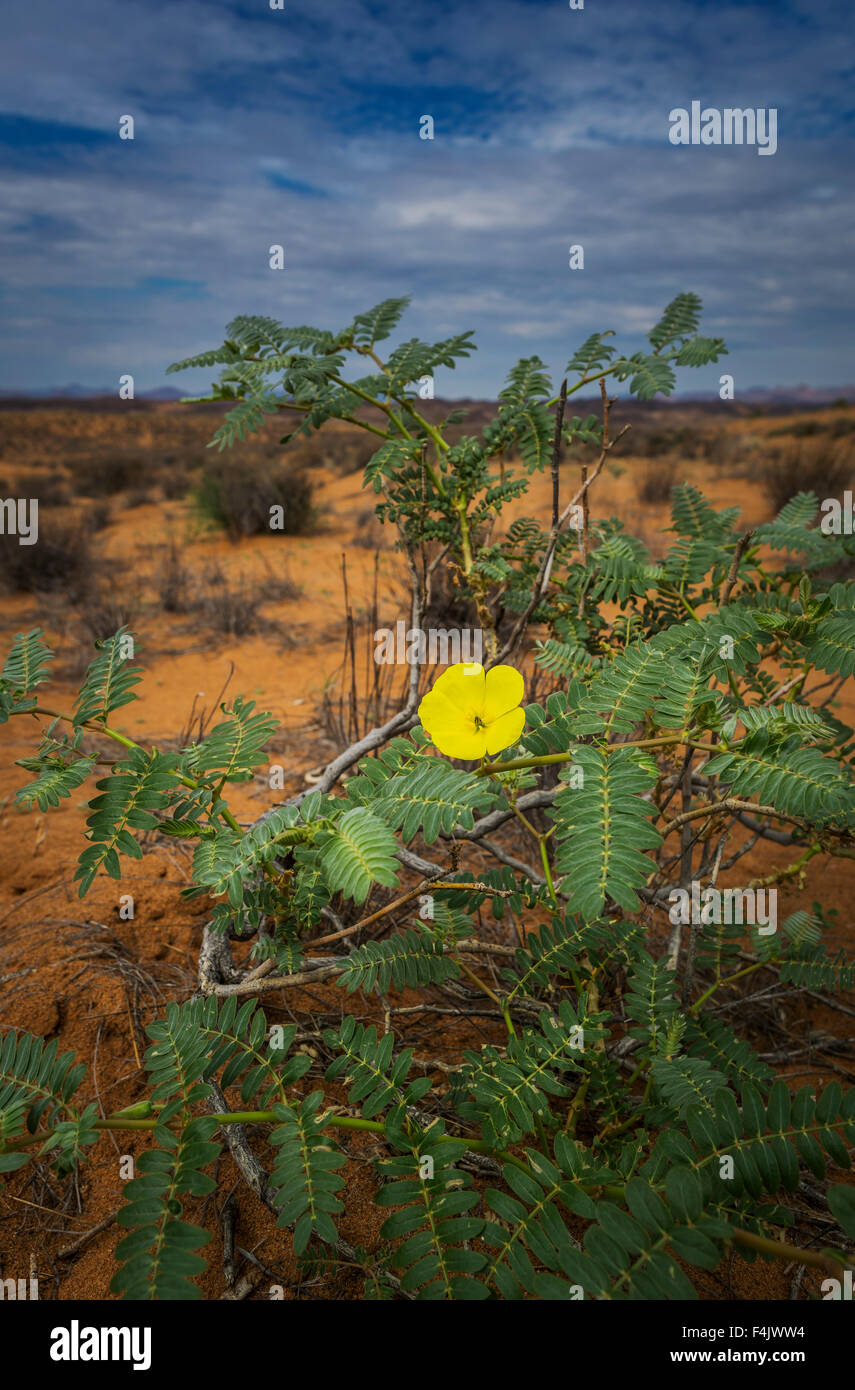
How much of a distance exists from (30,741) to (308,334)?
2.91 m

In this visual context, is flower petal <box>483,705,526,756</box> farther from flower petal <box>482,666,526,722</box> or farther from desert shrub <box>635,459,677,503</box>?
desert shrub <box>635,459,677,503</box>

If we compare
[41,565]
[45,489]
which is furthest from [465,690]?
[45,489]

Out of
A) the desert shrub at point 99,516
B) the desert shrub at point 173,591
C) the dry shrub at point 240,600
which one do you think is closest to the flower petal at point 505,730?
the dry shrub at point 240,600

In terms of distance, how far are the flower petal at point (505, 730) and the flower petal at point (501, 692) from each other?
0.02 metres

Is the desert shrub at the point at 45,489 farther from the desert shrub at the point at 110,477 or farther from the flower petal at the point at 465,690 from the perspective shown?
the flower petal at the point at 465,690

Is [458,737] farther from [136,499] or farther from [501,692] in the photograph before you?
[136,499]

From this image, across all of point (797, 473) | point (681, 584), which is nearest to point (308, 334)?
point (681, 584)

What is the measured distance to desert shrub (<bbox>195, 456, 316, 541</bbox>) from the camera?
9.35 meters

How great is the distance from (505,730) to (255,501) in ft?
29.1

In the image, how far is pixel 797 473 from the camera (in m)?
10.0

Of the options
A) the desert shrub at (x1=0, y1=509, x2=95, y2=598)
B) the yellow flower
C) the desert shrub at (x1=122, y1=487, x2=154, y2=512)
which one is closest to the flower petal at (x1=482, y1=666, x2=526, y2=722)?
the yellow flower

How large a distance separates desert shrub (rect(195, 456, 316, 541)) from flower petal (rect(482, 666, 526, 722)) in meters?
8.51

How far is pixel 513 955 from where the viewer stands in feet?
4.54

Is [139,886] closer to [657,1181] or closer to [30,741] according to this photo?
[657,1181]
